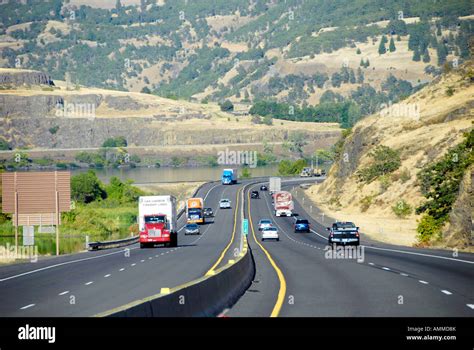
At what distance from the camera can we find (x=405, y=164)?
11406 centimetres

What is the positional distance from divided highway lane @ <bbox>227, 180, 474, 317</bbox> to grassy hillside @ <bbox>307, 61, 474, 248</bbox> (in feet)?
84.0

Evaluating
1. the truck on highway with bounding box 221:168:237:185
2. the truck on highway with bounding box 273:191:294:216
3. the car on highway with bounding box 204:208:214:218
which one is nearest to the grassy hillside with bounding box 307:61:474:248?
the truck on highway with bounding box 273:191:294:216

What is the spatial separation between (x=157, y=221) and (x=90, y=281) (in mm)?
29010

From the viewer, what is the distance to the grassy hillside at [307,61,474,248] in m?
74.7

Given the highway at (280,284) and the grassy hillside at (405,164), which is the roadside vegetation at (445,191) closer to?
the grassy hillside at (405,164)

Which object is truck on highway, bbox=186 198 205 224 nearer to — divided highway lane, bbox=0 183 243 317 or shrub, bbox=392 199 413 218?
shrub, bbox=392 199 413 218

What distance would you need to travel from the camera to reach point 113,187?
529 ft

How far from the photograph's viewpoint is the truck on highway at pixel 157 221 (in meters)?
64.4

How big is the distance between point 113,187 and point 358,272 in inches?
5056

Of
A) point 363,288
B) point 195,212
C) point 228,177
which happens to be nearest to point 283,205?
point 195,212

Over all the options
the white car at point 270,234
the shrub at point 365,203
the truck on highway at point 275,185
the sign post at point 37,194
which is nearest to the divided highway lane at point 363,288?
the sign post at point 37,194

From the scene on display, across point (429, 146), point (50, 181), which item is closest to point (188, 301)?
point (50, 181)

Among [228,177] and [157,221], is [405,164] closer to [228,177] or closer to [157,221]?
[228,177]
